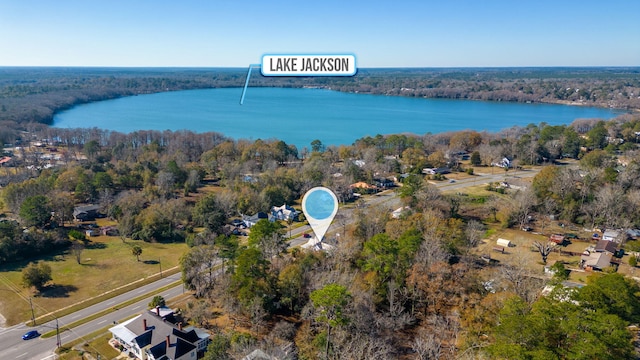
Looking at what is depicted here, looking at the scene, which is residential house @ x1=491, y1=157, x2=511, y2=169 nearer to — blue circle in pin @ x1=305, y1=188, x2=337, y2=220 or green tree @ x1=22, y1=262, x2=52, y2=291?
blue circle in pin @ x1=305, y1=188, x2=337, y2=220

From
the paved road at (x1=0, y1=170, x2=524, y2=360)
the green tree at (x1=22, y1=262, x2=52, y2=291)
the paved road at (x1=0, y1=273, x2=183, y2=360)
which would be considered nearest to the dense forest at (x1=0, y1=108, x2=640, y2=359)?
the paved road at (x1=0, y1=170, x2=524, y2=360)

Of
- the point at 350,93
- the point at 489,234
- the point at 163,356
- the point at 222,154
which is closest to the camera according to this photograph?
the point at 163,356

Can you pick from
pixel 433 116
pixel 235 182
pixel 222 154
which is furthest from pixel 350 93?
pixel 235 182

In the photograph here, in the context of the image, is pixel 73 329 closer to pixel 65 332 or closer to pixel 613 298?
pixel 65 332

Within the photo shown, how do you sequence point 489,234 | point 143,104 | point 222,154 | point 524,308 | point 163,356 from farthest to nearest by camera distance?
point 143,104 < point 222,154 < point 489,234 < point 163,356 < point 524,308

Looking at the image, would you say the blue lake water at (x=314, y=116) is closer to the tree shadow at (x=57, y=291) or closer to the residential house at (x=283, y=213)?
the residential house at (x=283, y=213)

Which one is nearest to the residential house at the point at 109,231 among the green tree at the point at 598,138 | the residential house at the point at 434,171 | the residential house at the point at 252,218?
the residential house at the point at 252,218

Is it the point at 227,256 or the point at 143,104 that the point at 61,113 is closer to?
the point at 143,104

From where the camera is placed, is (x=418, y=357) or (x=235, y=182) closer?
(x=418, y=357)
